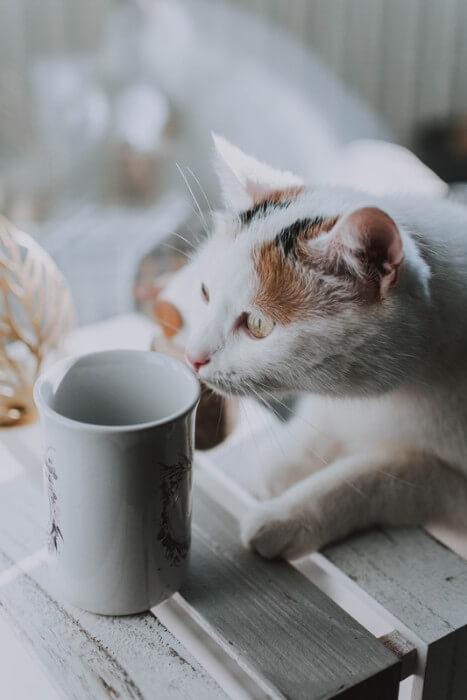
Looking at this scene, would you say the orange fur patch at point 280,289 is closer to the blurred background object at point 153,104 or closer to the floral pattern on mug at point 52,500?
the floral pattern on mug at point 52,500

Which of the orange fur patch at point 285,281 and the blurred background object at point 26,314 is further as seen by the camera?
the blurred background object at point 26,314

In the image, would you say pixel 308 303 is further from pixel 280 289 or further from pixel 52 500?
pixel 52 500

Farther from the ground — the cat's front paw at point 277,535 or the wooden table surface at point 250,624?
the cat's front paw at point 277,535

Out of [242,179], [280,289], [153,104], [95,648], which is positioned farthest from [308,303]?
[153,104]

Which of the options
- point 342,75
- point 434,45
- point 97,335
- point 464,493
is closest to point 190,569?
point 464,493

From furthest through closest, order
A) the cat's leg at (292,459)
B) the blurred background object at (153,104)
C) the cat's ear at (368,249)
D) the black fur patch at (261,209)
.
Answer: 1. the blurred background object at (153,104)
2. the cat's leg at (292,459)
3. the black fur patch at (261,209)
4. the cat's ear at (368,249)

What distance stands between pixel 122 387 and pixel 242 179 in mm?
189

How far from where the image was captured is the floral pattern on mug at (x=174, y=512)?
0.49 m

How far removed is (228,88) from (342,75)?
0.40 m

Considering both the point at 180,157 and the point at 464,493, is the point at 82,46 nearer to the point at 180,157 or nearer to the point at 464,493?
the point at 180,157

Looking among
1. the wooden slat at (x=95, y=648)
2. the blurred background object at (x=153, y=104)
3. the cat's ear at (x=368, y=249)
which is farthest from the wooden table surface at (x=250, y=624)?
the blurred background object at (x=153, y=104)

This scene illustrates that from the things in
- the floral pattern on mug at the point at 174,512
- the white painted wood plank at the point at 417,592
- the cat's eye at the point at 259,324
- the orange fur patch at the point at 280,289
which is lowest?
the white painted wood plank at the point at 417,592

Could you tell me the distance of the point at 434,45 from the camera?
7.63ft

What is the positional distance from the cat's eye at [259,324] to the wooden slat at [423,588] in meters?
0.19
